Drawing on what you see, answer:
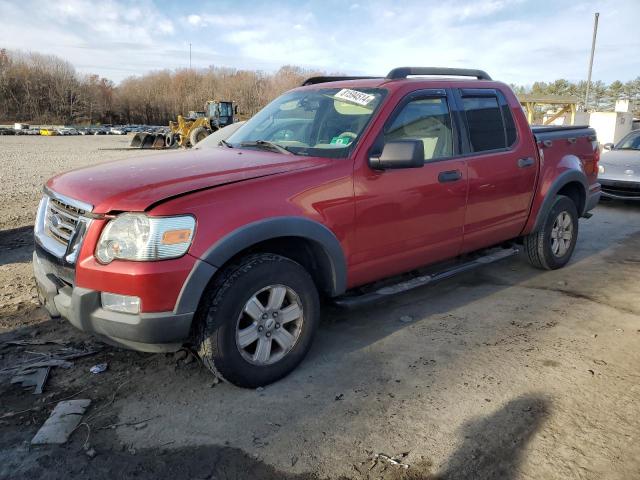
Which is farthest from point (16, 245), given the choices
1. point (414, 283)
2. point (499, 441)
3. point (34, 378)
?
point (499, 441)

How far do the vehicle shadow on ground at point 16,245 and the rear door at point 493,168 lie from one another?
475 cm

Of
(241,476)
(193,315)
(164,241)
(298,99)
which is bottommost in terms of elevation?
(241,476)

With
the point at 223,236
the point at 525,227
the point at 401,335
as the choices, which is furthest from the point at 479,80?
the point at 223,236

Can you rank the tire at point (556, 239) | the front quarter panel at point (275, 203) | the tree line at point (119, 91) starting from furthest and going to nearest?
the tree line at point (119, 91) → the tire at point (556, 239) → the front quarter panel at point (275, 203)

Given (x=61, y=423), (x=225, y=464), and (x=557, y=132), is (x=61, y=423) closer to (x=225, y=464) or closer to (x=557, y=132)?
(x=225, y=464)

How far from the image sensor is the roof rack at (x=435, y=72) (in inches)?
162

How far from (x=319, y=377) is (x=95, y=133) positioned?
207ft

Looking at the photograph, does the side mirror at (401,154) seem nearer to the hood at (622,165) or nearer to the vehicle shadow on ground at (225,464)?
the vehicle shadow on ground at (225,464)

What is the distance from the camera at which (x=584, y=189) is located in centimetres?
563

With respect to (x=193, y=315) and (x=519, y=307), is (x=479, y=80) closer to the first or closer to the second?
(x=519, y=307)

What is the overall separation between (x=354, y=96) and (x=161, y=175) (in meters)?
1.64

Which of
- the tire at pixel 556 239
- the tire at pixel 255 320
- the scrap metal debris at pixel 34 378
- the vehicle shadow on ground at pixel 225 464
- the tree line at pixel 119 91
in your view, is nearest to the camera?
the vehicle shadow on ground at pixel 225 464

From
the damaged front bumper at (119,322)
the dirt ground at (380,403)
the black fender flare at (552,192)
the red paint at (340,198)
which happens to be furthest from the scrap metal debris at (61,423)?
the black fender flare at (552,192)

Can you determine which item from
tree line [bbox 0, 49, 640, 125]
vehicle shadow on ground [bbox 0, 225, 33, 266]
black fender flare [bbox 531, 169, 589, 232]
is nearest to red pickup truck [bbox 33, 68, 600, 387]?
black fender flare [bbox 531, 169, 589, 232]
